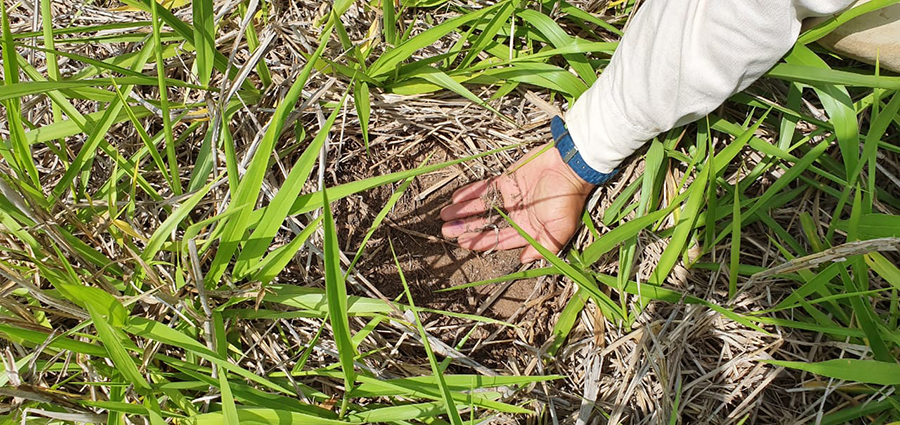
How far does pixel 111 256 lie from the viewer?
3.51 feet

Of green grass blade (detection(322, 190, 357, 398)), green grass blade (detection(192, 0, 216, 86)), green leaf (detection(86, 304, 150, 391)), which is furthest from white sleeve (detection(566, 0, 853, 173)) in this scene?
green leaf (detection(86, 304, 150, 391))

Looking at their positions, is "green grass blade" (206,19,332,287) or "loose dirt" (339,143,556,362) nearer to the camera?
"green grass blade" (206,19,332,287)

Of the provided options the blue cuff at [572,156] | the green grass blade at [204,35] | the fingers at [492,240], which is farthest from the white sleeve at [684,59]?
the green grass blade at [204,35]

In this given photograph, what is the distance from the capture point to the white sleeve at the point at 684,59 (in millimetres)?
896

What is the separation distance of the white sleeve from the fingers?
1.06ft

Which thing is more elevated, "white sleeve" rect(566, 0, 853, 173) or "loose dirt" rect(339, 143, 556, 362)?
"white sleeve" rect(566, 0, 853, 173)

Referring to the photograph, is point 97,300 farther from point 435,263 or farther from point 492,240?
point 492,240

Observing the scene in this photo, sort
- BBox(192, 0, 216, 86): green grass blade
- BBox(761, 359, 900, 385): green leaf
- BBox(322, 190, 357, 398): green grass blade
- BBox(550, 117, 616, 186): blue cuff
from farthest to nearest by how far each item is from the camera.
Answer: BBox(550, 117, 616, 186): blue cuff → BBox(192, 0, 216, 86): green grass blade → BBox(761, 359, 900, 385): green leaf → BBox(322, 190, 357, 398): green grass blade

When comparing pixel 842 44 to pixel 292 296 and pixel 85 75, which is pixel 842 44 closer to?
pixel 292 296

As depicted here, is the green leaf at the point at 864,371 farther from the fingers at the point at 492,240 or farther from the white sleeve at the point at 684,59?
the fingers at the point at 492,240

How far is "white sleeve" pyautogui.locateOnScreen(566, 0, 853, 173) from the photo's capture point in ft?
2.94

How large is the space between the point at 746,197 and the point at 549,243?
1.44 ft

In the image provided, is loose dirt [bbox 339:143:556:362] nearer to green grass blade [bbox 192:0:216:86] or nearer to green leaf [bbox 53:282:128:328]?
green grass blade [bbox 192:0:216:86]

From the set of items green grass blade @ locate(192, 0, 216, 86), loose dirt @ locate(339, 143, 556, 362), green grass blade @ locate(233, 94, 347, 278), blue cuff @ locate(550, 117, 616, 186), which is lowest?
loose dirt @ locate(339, 143, 556, 362)
